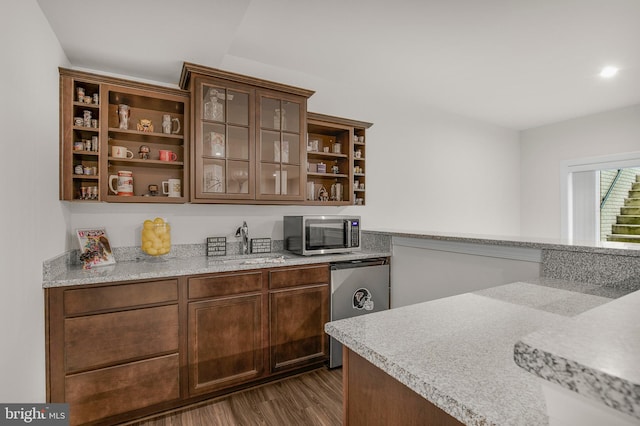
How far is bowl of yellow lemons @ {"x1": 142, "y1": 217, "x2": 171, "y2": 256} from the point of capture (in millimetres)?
2314

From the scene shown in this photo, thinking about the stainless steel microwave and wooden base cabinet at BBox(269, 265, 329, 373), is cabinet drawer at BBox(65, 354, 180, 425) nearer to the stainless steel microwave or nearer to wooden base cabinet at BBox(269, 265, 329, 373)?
wooden base cabinet at BBox(269, 265, 329, 373)

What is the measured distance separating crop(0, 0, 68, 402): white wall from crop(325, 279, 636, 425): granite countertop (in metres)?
1.40

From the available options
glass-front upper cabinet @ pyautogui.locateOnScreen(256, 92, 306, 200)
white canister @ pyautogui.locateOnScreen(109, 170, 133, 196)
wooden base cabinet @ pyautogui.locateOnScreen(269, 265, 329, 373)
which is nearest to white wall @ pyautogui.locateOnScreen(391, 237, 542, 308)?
wooden base cabinet @ pyautogui.locateOnScreen(269, 265, 329, 373)

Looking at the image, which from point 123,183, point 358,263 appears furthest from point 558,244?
point 123,183

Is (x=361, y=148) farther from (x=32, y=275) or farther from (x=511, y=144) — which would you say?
(x=511, y=144)

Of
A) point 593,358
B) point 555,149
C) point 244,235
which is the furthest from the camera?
point 555,149

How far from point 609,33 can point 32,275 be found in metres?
4.13

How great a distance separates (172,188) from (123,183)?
319 millimetres

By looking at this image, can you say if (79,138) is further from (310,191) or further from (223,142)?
(310,191)

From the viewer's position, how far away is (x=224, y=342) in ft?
7.06

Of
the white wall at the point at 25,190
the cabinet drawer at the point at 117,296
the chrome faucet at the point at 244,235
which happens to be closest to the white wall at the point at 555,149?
the chrome faucet at the point at 244,235

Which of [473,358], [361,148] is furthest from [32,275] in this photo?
[361,148]

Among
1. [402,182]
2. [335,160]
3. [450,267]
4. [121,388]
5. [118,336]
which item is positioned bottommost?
[121,388]

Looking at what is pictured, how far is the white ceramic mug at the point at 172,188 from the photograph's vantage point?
2.40m
